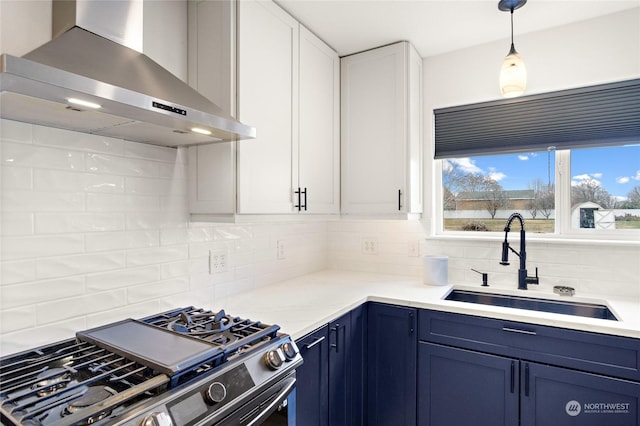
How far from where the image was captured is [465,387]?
1.80 m

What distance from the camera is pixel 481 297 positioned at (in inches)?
88.4

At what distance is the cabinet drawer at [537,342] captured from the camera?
4.91 feet

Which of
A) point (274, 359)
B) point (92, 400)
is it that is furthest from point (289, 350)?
point (92, 400)

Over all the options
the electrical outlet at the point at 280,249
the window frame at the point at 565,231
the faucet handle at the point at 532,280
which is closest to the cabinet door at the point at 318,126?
the electrical outlet at the point at 280,249

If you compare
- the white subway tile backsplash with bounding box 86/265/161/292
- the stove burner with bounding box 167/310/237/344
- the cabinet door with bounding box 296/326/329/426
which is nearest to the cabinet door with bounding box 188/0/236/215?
the white subway tile backsplash with bounding box 86/265/161/292

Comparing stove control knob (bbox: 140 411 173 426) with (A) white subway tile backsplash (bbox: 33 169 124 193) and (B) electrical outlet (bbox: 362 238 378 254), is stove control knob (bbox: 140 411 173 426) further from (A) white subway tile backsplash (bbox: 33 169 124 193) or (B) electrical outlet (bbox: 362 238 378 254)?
(B) electrical outlet (bbox: 362 238 378 254)

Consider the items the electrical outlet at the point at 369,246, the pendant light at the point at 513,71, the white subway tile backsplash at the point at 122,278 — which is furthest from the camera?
the electrical outlet at the point at 369,246

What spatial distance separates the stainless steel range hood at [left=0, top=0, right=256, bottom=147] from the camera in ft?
2.90

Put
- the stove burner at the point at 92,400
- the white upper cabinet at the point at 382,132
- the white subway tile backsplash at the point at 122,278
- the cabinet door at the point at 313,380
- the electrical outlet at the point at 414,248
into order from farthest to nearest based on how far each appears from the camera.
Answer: the electrical outlet at the point at 414,248, the white upper cabinet at the point at 382,132, the cabinet door at the point at 313,380, the white subway tile backsplash at the point at 122,278, the stove burner at the point at 92,400

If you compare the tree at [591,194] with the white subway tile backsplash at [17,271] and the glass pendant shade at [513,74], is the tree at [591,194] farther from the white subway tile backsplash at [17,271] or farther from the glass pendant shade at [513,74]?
the white subway tile backsplash at [17,271]

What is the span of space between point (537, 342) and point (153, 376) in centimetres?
162

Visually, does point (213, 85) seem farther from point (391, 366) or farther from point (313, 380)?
point (391, 366)

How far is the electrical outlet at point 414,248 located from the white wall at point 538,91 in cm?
2

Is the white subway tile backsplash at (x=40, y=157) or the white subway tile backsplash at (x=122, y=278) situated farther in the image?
the white subway tile backsplash at (x=122, y=278)
